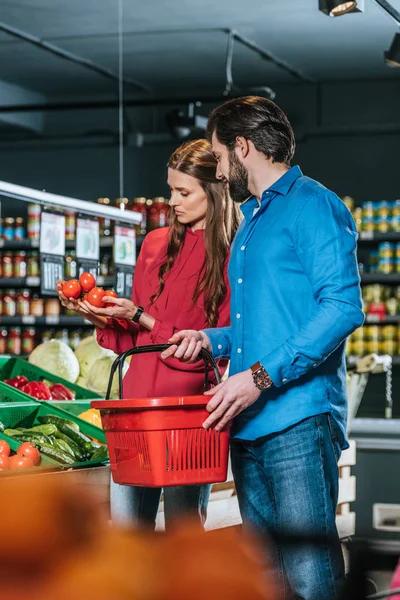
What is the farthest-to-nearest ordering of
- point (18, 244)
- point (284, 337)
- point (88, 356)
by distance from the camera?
point (18, 244)
point (88, 356)
point (284, 337)

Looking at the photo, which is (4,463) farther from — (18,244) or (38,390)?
(18,244)

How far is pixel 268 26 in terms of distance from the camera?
7734mm

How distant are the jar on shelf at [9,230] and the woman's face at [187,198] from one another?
20.7 ft

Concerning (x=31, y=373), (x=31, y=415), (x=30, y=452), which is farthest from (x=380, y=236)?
(x=30, y=452)

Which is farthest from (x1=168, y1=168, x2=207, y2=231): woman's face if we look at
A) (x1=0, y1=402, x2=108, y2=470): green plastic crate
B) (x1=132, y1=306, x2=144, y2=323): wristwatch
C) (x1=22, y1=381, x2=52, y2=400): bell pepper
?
(x1=22, y1=381, x2=52, y2=400): bell pepper

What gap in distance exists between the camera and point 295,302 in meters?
2.08

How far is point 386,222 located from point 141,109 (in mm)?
3502

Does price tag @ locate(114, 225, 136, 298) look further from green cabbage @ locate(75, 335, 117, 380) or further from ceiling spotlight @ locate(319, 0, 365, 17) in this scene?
ceiling spotlight @ locate(319, 0, 365, 17)

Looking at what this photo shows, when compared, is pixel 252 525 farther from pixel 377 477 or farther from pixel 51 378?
pixel 377 477

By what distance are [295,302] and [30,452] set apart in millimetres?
1309

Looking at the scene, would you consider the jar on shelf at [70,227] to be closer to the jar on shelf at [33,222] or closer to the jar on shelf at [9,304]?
the jar on shelf at [33,222]

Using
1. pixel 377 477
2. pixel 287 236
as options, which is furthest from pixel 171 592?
pixel 377 477

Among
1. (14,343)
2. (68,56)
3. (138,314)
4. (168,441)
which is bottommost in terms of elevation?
(14,343)

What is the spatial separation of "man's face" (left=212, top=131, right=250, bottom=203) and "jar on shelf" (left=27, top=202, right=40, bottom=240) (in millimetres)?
6383
